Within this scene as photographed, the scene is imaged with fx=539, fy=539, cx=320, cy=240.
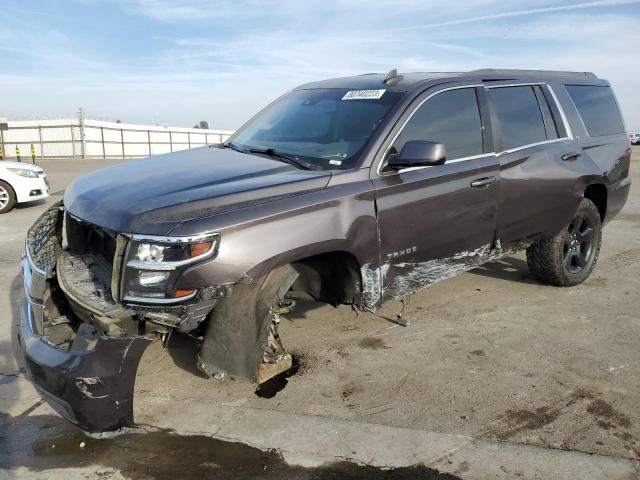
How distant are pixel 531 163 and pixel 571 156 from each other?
2.14 feet

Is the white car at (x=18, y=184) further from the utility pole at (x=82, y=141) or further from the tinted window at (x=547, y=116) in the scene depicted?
the utility pole at (x=82, y=141)

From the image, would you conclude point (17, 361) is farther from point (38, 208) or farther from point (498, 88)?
point (38, 208)

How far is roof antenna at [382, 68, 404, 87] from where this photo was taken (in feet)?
13.1

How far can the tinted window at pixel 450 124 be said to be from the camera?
12.2 feet

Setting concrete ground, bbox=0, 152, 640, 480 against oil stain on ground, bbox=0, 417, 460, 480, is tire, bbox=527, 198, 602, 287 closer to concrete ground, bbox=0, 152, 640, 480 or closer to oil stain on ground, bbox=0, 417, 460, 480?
concrete ground, bbox=0, 152, 640, 480

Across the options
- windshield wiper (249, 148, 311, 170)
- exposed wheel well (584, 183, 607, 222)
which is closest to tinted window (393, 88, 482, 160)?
windshield wiper (249, 148, 311, 170)

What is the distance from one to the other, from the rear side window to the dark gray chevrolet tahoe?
2cm

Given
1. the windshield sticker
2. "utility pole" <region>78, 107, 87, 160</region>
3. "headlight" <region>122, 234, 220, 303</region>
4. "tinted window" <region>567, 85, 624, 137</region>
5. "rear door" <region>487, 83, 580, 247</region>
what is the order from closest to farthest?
"headlight" <region>122, 234, 220, 303</region> < the windshield sticker < "rear door" <region>487, 83, 580, 247</region> < "tinted window" <region>567, 85, 624, 137</region> < "utility pole" <region>78, 107, 87, 160</region>

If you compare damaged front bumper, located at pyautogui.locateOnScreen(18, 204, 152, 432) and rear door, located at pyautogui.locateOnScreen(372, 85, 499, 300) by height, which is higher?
rear door, located at pyautogui.locateOnScreen(372, 85, 499, 300)

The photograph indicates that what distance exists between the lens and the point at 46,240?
354 centimetres

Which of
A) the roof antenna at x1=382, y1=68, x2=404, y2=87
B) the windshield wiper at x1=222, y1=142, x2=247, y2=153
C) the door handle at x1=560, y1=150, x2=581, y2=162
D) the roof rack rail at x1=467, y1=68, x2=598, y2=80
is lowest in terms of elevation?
the door handle at x1=560, y1=150, x2=581, y2=162

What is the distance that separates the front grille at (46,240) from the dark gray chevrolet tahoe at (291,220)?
0.04 ft

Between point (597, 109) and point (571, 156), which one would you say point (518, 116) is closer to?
point (571, 156)

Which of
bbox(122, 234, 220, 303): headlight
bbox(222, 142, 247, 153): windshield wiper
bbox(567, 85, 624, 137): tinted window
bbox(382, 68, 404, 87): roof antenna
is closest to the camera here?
bbox(122, 234, 220, 303): headlight
